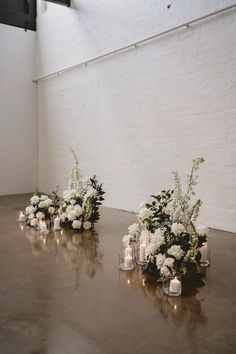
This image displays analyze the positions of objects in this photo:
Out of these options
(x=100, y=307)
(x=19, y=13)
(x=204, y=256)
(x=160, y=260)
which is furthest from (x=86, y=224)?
(x=19, y=13)

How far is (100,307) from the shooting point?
91.4 inches

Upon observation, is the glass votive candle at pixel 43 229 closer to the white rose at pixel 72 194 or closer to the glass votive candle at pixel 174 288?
the white rose at pixel 72 194

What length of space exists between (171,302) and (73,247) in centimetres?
164

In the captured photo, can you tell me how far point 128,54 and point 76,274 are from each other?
417 centimetres

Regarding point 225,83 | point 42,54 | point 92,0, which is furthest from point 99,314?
point 42,54

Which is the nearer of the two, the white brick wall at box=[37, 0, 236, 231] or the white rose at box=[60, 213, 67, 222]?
the white brick wall at box=[37, 0, 236, 231]

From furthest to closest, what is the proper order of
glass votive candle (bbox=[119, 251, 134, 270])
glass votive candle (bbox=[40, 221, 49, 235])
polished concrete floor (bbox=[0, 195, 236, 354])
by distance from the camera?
1. glass votive candle (bbox=[40, 221, 49, 235])
2. glass votive candle (bbox=[119, 251, 134, 270])
3. polished concrete floor (bbox=[0, 195, 236, 354])

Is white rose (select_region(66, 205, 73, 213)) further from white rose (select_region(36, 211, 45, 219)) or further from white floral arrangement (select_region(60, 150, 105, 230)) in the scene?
white rose (select_region(36, 211, 45, 219))

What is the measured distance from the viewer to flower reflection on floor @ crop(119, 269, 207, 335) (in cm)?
212

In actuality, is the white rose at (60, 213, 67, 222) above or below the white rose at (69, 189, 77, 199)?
below

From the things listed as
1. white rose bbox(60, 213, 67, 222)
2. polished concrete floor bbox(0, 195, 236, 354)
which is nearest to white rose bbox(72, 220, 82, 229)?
white rose bbox(60, 213, 67, 222)

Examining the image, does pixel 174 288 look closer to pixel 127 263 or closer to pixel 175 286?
pixel 175 286

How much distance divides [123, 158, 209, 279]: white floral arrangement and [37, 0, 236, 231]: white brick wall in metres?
1.76

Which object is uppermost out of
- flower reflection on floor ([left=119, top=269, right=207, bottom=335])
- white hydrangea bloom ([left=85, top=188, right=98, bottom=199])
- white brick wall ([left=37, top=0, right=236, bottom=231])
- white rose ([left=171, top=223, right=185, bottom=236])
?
white brick wall ([left=37, top=0, right=236, bottom=231])
